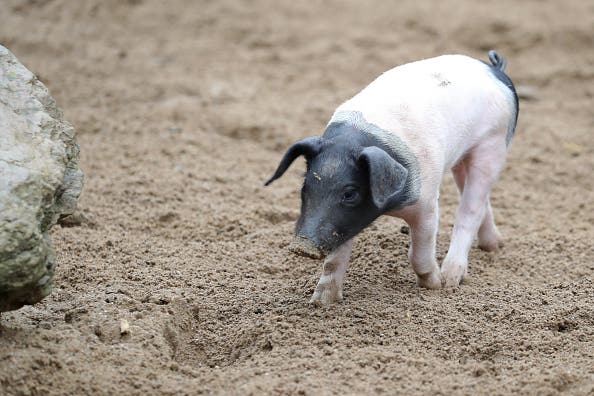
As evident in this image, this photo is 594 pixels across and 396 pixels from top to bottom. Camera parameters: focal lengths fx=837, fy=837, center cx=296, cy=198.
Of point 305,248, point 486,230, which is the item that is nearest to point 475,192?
point 486,230

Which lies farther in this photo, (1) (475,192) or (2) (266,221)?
(2) (266,221)

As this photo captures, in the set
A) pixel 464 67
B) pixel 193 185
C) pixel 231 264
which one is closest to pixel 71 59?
pixel 193 185

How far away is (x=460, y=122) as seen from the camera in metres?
4.60

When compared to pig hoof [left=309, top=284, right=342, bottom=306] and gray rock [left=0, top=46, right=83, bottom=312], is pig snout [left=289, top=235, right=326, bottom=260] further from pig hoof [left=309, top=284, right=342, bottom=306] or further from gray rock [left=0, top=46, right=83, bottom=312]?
gray rock [left=0, top=46, right=83, bottom=312]

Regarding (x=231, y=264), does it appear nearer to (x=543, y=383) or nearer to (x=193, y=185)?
(x=193, y=185)

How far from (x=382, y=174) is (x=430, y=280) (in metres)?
1.03

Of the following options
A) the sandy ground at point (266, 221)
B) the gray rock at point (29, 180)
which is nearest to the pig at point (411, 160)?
the sandy ground at point (266, 221)

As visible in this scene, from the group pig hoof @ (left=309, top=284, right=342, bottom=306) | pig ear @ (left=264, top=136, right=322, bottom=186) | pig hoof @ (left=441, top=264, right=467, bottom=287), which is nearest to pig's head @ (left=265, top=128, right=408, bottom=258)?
pig ear @ (left=264, top=136, right=322, bottom=186)

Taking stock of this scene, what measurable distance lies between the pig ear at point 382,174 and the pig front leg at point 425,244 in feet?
1.37

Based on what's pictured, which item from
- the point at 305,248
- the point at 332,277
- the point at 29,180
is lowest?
the point at 332,277

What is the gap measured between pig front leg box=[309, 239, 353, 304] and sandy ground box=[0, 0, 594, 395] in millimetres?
90

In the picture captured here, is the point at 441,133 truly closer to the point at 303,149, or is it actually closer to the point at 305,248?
the point at 303,149

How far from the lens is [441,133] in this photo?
4395 mm

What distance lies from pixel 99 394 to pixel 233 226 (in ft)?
7.02
